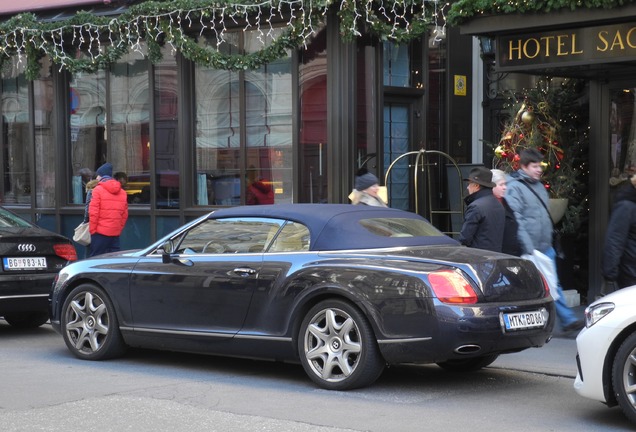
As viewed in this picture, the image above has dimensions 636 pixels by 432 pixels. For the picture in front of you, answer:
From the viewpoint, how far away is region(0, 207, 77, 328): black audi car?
11.5 metres

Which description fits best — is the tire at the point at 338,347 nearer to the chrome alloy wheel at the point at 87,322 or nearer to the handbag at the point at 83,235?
the chrome alloy wheel at the point at 87,322

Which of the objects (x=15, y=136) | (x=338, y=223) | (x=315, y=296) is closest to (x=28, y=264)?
(x=338, y=223)

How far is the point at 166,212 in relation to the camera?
54.7ft

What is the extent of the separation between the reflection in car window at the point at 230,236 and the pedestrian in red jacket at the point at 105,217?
17.8 feet

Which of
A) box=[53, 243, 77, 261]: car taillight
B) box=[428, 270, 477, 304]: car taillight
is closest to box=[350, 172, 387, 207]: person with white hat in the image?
box=[428, 270, 477, 304]: car taillight

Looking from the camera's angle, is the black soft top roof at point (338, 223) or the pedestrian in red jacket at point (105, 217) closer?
the black soft top roof at point (338, 223)

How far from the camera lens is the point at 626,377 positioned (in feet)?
22.3

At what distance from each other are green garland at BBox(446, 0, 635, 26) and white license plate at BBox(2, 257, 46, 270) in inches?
209

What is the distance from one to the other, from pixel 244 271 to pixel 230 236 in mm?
515

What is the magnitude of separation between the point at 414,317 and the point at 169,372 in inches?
97.7

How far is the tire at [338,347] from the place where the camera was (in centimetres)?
806

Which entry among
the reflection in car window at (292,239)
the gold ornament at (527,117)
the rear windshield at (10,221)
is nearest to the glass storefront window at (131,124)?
the rear windshield at (10,221)

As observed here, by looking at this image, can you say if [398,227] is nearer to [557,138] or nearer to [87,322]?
[87,322]

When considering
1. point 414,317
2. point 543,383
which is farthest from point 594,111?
point 414,317
